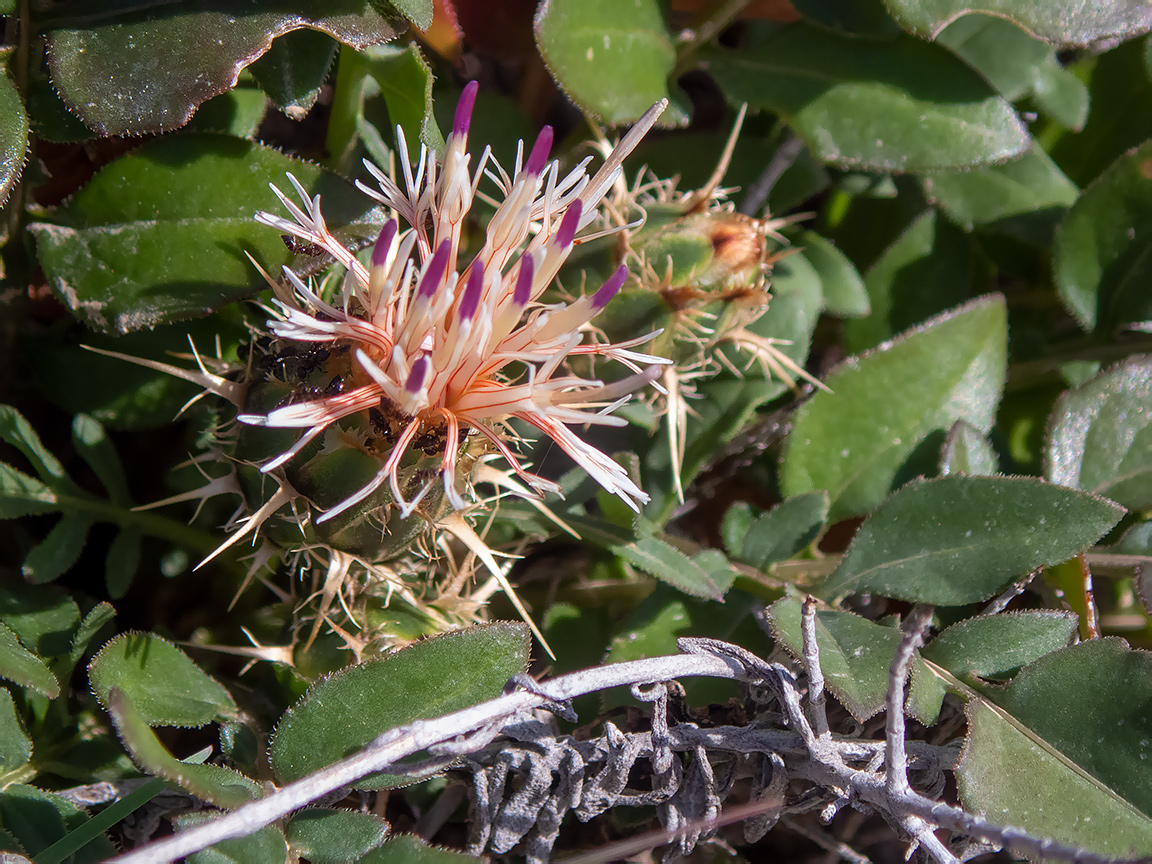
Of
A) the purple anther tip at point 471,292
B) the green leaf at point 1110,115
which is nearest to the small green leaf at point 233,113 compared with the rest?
the purple anther tip at point 471,292

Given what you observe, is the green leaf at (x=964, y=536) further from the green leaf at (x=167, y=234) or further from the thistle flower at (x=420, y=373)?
the green leaf at (x=167, y=234)

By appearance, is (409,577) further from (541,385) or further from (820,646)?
(820,646)

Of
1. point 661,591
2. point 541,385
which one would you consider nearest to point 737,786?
point 661,591

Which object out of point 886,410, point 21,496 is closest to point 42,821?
point 21,496

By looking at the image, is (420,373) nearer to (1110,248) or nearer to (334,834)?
(334,834)

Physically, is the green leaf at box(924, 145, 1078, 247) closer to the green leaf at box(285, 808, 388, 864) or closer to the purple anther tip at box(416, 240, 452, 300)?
the purple anther tip at box(416, 240, 452, 300)
